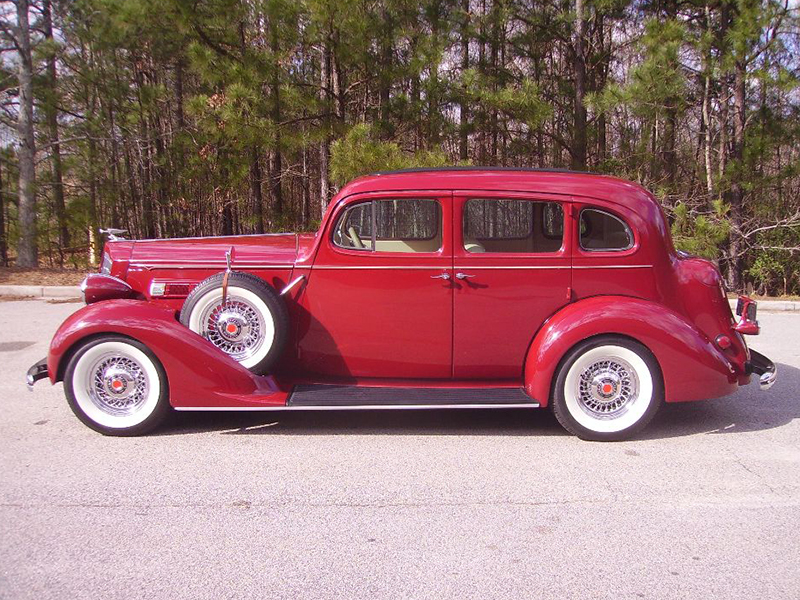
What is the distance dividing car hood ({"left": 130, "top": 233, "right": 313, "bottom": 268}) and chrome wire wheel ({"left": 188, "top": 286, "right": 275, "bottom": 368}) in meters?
0.34

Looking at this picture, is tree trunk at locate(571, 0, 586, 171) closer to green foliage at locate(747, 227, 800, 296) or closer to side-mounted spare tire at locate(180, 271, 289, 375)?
green foliage at locate(747, 227, 800, 296)

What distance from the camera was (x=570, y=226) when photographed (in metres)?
4.45

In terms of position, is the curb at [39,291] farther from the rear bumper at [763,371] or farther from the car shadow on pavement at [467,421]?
the rear bumper at [763,371]

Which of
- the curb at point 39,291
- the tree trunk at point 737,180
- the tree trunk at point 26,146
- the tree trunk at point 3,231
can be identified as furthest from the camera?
the tree trunk at point 3,231

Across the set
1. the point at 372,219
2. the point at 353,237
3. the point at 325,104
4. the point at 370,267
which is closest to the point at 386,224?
the point at 372,219

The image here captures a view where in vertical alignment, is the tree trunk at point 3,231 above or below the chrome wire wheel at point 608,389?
above

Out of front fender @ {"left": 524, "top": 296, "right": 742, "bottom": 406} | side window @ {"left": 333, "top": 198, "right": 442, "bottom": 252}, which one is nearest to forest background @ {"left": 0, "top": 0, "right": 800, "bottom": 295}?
side window @ {"left": 333, "top": 198, "right": 442, "bottom": 252}

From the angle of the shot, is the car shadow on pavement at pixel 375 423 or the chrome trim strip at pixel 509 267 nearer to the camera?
the chrome trim strip at pixel 509 267

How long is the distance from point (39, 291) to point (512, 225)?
987cm

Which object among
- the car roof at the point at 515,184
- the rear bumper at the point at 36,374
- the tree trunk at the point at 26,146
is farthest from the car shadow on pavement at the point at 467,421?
the tree trunk at the point at 26,146

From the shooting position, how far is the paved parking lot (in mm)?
2691

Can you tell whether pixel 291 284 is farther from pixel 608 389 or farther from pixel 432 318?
pixel 608 389

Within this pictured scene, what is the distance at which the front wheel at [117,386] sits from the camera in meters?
4.25

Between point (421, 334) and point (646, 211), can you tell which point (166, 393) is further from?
point (646, 211)
